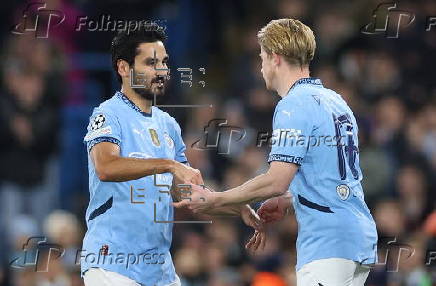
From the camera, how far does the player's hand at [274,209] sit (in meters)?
7.03

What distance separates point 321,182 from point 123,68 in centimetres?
164

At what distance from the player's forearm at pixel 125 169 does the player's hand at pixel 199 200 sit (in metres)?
0.41

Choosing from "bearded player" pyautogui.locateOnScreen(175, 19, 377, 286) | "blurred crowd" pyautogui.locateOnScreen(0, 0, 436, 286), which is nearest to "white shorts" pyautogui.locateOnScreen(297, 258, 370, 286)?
"bearded player" pyautogui.locateOnScreen(175, 19, 377, 286)

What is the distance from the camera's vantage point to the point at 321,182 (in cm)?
625

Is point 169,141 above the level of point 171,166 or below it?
above

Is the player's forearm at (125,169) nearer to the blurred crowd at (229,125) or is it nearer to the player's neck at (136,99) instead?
the player's neck at (136,99)

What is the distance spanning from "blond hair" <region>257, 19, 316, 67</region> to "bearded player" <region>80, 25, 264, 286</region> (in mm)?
858

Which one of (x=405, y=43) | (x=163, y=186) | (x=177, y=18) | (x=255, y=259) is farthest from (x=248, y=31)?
(x=163, y=186)

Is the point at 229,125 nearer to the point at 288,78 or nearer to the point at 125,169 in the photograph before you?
the point at 288,78

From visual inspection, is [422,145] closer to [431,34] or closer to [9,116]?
[431,34]
